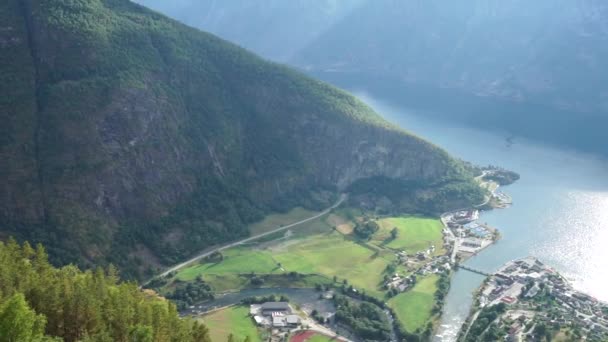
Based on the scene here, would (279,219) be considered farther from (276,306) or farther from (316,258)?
(276,306)

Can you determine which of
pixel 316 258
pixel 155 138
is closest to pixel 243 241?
pixel 316 258

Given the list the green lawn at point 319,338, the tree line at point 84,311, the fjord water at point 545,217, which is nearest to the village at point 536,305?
the fjord water at point 545,217

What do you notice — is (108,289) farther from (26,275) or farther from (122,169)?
(122,169)

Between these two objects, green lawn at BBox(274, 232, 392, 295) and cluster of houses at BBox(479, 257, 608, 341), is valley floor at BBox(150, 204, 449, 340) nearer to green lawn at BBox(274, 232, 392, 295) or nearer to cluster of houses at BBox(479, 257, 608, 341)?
green lawn at BBox(274, 232, 392, 295)

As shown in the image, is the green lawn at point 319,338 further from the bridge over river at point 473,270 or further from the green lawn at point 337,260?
the bridge over river at point 473,270

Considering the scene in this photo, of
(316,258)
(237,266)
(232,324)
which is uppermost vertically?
(237,266)

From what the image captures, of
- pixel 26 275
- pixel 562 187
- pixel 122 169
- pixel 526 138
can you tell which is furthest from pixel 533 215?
pixel 26 275
